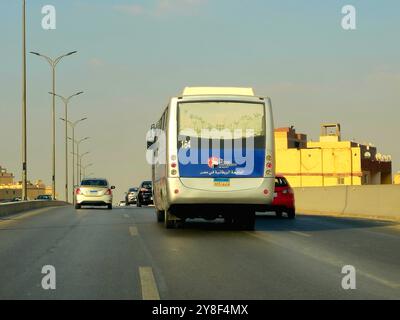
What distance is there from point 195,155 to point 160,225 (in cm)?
429

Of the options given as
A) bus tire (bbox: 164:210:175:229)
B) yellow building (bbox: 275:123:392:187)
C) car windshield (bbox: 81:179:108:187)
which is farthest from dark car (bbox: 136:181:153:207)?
yellow building (bbox: 275:123:392:187)

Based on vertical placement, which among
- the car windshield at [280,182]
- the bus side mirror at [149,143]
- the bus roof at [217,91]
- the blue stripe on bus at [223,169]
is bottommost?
the car windshield at [280,182]

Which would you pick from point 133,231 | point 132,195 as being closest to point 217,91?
point 133,231

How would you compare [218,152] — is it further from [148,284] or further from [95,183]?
[95,183]

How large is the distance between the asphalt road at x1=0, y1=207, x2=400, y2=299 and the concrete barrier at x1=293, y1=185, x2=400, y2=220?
5491 millimetres

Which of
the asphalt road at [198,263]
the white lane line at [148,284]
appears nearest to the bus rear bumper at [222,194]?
the asphalt road at [198,263]

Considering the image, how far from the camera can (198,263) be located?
10.1 m

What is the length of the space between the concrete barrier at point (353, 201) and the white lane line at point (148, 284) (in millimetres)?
14158

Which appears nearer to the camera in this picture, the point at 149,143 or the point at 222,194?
the point at 222,194

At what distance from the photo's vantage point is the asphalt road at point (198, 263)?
7.61m

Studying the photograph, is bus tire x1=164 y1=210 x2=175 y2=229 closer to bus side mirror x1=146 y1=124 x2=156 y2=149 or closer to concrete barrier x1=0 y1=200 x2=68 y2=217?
bus side mirror x1=146 y1=124 x2=156 y2=149

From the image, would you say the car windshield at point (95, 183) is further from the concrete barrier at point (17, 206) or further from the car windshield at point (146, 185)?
the car windshield at point (146, 185)

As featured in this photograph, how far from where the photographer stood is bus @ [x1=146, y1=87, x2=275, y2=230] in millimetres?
14648

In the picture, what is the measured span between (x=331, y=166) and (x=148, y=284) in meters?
91.8
